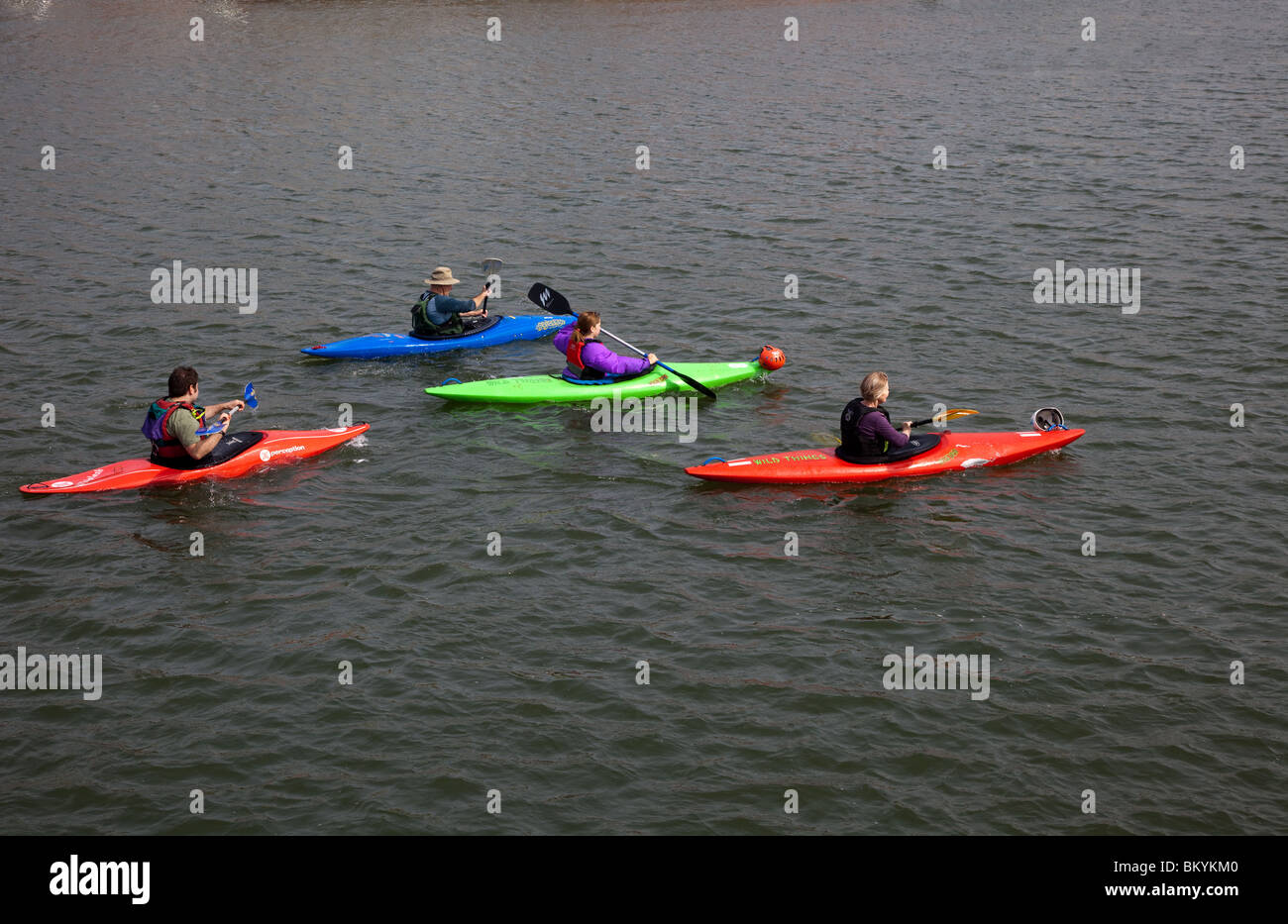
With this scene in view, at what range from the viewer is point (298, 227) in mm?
22047

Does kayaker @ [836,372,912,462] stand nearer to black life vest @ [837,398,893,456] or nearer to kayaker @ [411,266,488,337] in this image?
black life vest @ [837,398,893,456]

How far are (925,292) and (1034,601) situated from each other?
8.58 meters

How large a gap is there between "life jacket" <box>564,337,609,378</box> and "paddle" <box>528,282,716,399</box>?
0.32m

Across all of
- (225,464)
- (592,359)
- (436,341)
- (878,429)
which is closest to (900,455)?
(878,429)

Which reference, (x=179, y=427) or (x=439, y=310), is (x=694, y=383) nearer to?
(x=439, y=310)

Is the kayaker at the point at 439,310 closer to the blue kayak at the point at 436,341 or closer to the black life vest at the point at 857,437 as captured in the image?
the blue kayak at the point at 436,341

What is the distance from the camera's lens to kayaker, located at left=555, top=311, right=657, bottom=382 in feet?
48.2

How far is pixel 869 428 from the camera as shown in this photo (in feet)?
40.6

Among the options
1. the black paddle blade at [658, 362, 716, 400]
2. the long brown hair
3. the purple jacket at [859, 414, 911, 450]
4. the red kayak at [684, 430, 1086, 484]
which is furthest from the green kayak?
the purple jacket at [859, 414, 911, 450]

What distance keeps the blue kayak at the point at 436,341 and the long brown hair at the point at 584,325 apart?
2228mm

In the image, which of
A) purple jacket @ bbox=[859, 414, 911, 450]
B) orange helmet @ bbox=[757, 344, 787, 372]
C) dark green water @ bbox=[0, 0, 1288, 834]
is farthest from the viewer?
orange helmet @ bbox=[757, 344, 787, 372]

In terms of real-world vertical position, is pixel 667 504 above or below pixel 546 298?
below

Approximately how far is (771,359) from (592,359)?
7.37 feet
